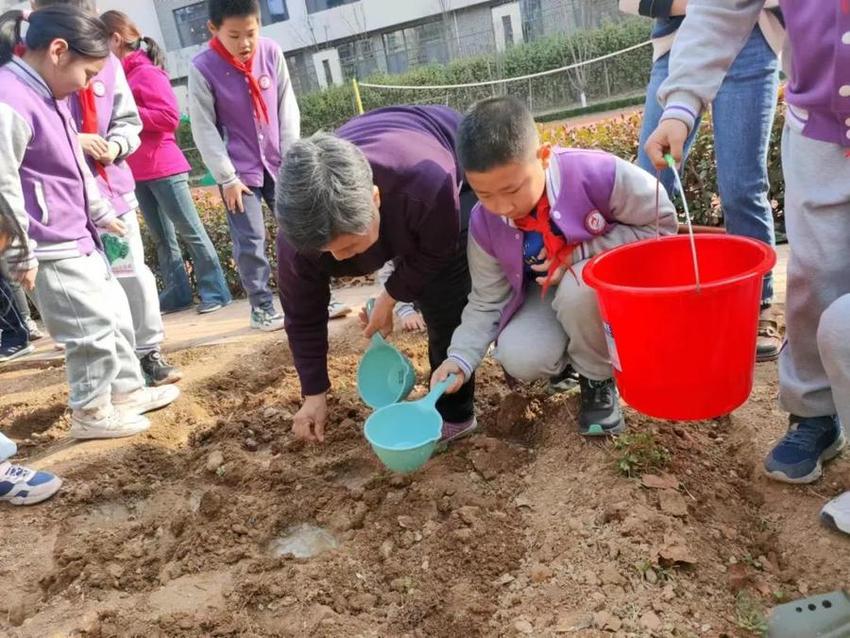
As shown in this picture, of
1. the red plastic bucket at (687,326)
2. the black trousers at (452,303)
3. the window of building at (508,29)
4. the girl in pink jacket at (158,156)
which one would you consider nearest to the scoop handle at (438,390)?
the black trousers at (452,303)

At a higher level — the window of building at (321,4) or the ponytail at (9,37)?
the window of building at (321,4)

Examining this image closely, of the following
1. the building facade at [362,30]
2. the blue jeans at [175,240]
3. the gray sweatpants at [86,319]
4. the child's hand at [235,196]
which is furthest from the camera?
the building facade at [362,30]

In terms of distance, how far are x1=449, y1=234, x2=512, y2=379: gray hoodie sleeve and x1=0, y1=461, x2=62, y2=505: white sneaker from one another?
5.01ft

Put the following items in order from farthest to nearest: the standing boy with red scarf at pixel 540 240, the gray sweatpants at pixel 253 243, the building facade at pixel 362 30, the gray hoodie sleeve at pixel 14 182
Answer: the building facade at pixel 362 30 → the gray sweatpants at pixel 253 243 → the gray hoodie sleeve at pixel 14 182 → the standing boy with red scarf at pixel 540 240

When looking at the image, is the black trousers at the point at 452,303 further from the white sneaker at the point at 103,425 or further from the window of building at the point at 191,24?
the window of building at the point at 191,24

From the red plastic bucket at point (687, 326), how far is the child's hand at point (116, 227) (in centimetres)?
211

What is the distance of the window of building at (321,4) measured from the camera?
20.4m

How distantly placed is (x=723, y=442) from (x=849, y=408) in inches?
26.3

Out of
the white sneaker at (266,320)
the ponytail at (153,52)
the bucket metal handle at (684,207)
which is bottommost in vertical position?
the white sneaker at (266,320)

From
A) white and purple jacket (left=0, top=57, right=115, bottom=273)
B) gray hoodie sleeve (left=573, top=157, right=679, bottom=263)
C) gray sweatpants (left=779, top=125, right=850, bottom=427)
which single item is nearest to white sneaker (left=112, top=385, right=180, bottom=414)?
white and purple jacket (left=0, top=57, right=115, bottom=273)

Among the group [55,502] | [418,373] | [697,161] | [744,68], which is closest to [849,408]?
[744,68]

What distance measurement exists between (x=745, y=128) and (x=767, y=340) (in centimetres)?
77

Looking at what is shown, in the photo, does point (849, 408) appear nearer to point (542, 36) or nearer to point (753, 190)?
point (753, 190)

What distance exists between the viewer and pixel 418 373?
3.10 m
